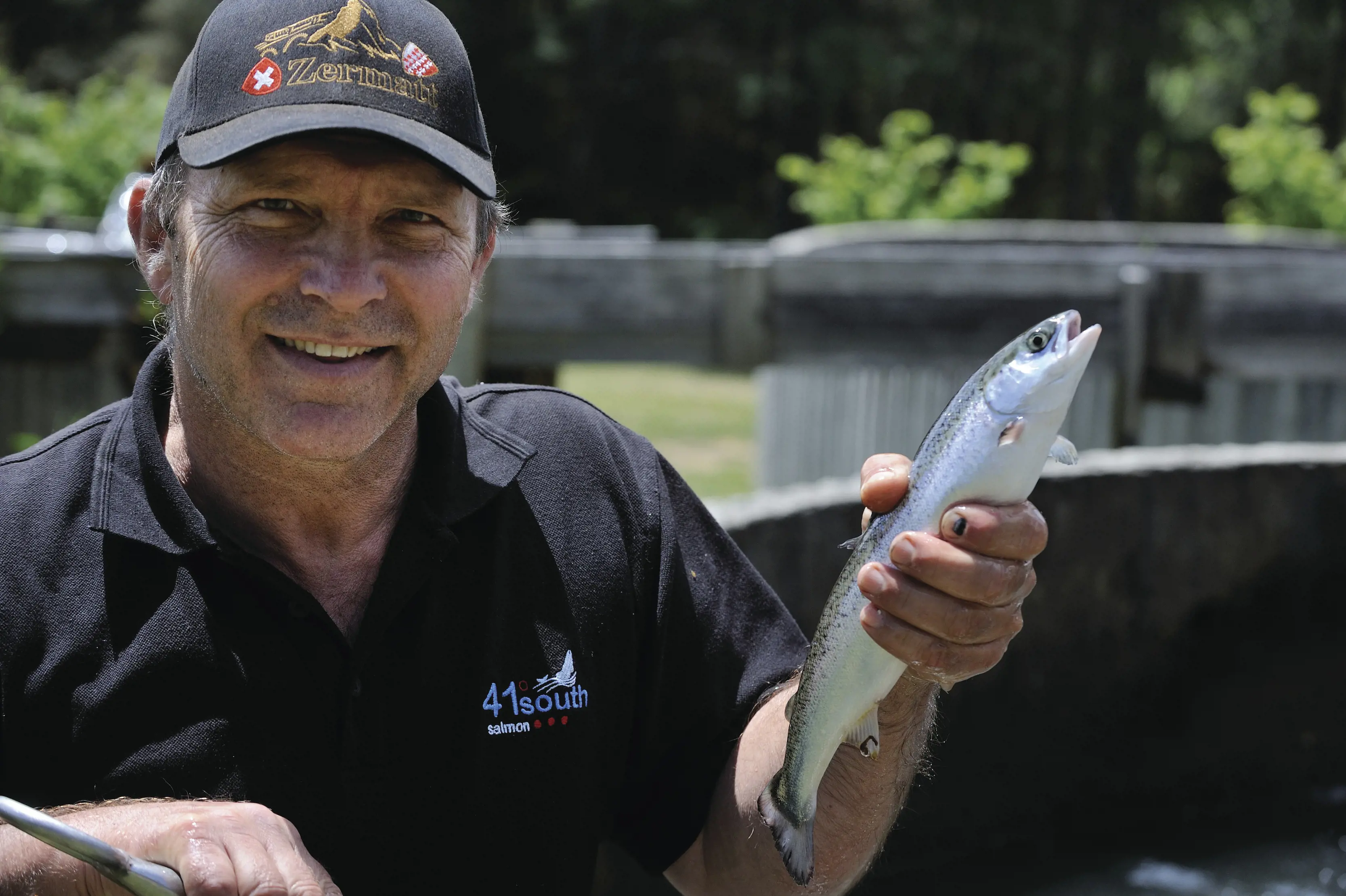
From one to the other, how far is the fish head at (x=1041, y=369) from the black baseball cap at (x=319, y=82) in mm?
849

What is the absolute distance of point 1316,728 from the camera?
598cm

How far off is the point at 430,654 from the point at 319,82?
91cm

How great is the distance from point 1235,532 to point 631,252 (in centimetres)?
283

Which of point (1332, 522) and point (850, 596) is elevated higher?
point (850, 596)

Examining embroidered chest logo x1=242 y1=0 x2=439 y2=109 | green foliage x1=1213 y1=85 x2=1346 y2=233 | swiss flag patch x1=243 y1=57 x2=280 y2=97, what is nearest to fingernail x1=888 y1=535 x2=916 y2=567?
embroidered chest logo x1=242 y1=0 x2=439 y2=109

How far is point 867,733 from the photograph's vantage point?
7.25 ft

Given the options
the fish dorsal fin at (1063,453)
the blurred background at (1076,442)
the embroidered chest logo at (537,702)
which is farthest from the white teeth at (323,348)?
the blurred background at (1076,442)

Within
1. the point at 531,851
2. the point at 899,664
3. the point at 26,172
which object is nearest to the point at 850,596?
the point at 899,664

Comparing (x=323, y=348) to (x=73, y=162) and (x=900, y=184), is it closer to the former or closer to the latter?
(x=900, y=184)

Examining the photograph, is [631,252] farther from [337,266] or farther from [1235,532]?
[337,266]

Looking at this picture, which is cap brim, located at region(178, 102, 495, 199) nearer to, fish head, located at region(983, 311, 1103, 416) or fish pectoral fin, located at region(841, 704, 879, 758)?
fish head, located at region(983, 311, 1103, 416)

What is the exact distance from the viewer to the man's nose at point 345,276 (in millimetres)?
2119

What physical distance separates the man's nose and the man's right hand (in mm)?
745

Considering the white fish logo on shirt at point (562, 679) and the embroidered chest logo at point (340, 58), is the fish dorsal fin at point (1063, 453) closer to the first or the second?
the white fish logo on shirt at point (562, 679)
